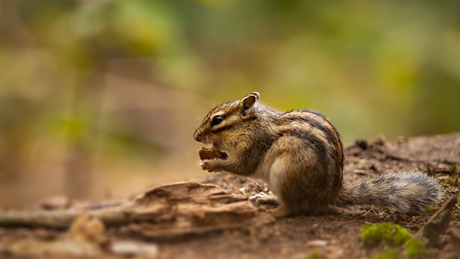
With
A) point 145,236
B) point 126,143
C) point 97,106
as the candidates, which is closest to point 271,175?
point 145,236

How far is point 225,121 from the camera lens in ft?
14.2

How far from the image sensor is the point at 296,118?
4.06 m

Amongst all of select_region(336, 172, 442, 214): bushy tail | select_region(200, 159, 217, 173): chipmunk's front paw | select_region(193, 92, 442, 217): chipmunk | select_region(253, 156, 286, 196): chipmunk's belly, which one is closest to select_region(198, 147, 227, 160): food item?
select_region(193, 92, 442, 217): chipmunk

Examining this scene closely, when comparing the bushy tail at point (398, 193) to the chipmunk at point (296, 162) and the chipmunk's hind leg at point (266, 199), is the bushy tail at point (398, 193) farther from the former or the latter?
the chipmunk's hind leg at point (266, 199)

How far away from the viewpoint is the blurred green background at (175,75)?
770cm

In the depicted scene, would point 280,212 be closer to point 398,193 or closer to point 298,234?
point 298,234

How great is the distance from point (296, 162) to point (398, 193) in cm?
106

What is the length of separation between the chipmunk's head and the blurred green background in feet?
9.15

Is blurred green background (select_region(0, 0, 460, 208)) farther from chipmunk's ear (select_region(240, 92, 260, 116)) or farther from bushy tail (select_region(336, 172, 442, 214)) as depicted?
bushy tail (select_region(336, 172, 442, 214))

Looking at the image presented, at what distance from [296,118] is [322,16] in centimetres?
822

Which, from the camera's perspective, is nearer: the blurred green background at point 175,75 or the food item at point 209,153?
the food item at point 209,153

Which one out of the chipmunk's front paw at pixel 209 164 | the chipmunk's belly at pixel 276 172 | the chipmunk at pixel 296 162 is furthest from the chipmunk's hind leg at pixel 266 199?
the chipmunk's front paw at pixel 209 164

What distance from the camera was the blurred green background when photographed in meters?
7.70

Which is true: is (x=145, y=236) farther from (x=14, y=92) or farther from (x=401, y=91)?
(x=401, y=91)
